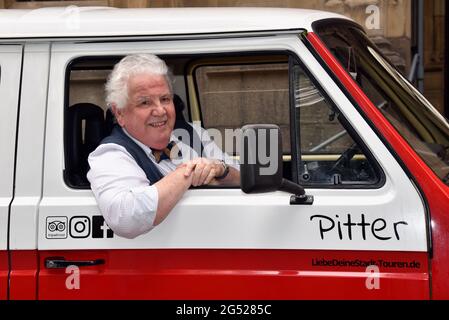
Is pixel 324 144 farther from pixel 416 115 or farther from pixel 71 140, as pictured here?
pixel 71 140

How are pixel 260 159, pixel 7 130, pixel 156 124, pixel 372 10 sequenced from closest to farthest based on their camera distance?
pixel 260 159, pixel 7 130, pixel 156 124, pixel 372 10

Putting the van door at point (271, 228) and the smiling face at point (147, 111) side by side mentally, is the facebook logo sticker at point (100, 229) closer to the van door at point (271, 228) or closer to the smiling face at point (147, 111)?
the van door at point (271, 228)

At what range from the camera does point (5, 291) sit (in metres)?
3.26

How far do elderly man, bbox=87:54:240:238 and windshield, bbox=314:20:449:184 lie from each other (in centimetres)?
58

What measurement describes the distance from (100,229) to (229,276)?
1.58ft

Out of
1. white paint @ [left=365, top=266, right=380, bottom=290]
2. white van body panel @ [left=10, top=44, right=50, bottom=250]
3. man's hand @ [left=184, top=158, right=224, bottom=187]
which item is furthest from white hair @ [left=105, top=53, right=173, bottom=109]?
white paint @ [left=365, top=266, right=380, bottom=290]

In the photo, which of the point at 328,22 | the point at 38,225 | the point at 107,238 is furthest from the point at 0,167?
the point at 328,22

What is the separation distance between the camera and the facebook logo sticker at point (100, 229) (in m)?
3.23

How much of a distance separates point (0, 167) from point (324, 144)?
46.1 inches

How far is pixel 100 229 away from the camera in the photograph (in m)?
3.24

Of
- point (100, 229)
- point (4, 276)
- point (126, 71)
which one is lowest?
point (4, 276)
